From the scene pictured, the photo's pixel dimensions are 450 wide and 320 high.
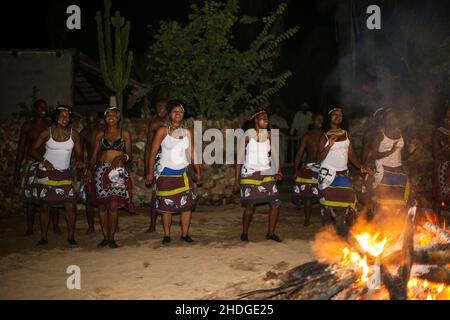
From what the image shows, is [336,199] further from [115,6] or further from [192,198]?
[115,6]

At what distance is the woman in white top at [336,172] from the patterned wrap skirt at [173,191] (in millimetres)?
1956

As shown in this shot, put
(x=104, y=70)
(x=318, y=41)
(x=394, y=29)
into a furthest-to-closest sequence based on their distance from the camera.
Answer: (x=318, y=41), (x=394, y=29), (x=104, y=70)

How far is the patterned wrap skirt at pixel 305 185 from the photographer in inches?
307

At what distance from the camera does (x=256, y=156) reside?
660 centimetres

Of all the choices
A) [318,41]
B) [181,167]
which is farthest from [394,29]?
[181,167]

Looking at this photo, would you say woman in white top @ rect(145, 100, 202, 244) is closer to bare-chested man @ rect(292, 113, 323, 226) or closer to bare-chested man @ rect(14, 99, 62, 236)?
bare-chested man @ rect(14, 99, 62, 236)

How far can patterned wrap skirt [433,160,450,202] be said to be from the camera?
7.19 m

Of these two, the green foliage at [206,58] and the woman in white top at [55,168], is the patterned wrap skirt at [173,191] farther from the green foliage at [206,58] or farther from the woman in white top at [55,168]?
the green foliage at [206,58]

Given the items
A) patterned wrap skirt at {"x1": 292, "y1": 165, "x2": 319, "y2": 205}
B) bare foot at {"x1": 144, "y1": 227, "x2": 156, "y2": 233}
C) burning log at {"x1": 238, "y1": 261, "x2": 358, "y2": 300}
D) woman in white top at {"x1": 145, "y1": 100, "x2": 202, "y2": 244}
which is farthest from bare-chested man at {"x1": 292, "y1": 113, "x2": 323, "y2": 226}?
burning log at {"x1": 238, "y1": 261, "x2": 358, "y2": 300}

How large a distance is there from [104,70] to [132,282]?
8.70 meters

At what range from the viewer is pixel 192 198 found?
6.47 metres

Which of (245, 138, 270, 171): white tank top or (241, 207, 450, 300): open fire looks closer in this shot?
(241, 207, 450, 300): open fire

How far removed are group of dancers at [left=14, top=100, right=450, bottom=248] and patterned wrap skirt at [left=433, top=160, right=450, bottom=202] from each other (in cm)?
85

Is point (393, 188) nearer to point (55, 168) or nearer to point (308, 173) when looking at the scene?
point (308, 173)
